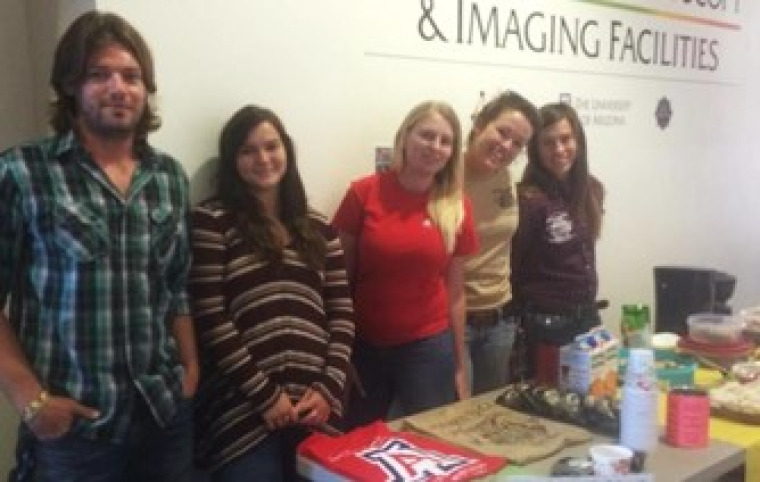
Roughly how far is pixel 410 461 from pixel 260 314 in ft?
1.75

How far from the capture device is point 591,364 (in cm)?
193

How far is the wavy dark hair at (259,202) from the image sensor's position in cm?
193

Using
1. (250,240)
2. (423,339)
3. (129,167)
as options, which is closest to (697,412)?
(423,339)

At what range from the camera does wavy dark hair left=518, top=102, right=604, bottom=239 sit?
106 inches

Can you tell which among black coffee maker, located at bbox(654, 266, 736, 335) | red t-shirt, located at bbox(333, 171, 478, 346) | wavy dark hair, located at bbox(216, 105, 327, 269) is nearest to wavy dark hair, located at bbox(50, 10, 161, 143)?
wavy dark hair, located at bbox(216, 105, 327, 269)

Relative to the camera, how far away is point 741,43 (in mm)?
4211

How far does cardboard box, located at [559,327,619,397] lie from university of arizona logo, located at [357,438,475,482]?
0.47 metres

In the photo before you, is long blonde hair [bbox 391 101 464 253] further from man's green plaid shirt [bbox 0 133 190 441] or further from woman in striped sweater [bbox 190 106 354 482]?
man's green plaid shirt [bbox 0 133 190 441]

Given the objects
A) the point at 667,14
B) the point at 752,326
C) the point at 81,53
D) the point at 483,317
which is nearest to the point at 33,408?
the point at 81,53

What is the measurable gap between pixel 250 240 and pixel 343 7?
86cm

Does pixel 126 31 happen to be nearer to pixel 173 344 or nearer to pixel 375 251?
pixel 173 344

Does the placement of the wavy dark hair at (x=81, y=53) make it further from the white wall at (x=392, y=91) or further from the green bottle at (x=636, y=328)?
the green bottle at (x=636, y=328)

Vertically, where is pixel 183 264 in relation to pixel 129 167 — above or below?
below

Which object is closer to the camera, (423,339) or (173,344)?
(173,344)
